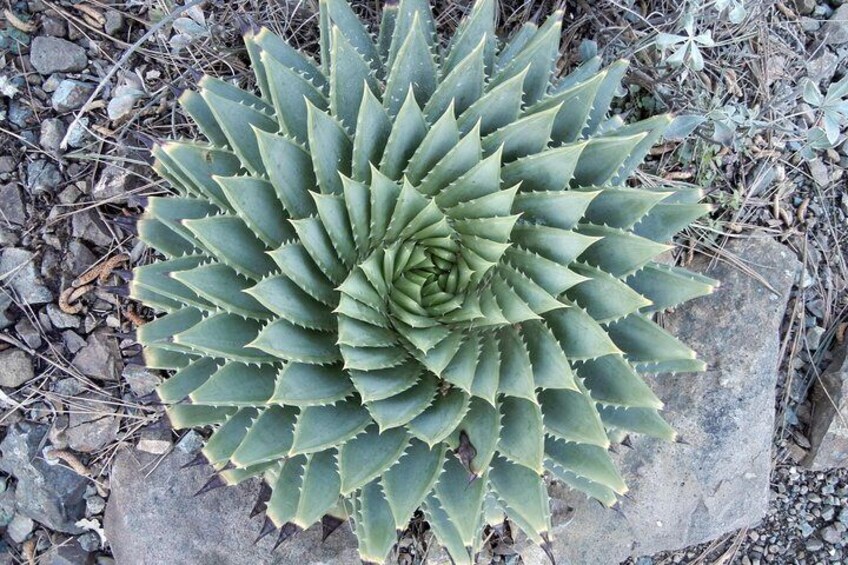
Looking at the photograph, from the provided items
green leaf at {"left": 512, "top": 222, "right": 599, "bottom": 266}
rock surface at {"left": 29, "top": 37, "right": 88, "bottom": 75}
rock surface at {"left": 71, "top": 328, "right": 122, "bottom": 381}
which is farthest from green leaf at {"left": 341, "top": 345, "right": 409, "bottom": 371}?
rock surface at {"left": 29, "top": 37, "right": 88, "bottom": 75}

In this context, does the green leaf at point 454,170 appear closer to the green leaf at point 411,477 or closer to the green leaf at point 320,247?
the green leaf at point 320,247

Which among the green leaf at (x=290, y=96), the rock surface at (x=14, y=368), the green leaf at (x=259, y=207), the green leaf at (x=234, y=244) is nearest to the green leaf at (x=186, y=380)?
the green leaf at (x=234, y=244)

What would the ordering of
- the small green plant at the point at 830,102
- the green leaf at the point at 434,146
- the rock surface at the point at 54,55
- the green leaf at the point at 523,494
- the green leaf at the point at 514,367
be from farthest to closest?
the rock surface at the point at 54,55 → the small green plant at the point at 830,102 → the green leaf at the point at 523,494 → the green leaf at the point at 434,146 → the green leaf at the point at 514,367

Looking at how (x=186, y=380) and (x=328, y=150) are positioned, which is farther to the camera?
(x=186, y=380)

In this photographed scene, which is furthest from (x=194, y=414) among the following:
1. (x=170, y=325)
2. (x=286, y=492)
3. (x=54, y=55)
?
(x=54, y=55)

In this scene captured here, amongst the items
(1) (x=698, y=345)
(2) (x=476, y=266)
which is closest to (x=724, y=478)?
(1) (x=698, y=345)

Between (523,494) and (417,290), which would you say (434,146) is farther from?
(523,494)
